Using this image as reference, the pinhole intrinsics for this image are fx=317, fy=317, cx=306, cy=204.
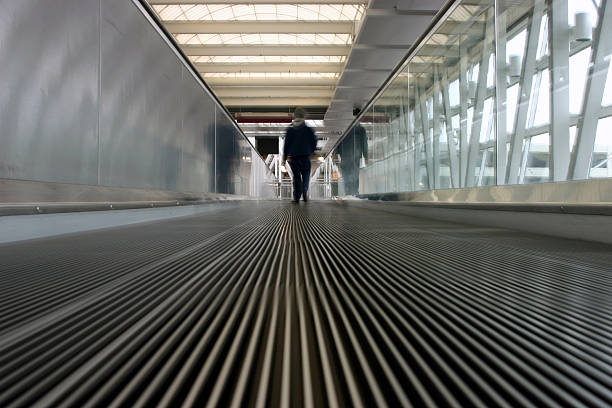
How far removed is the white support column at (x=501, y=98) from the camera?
331 centimetres

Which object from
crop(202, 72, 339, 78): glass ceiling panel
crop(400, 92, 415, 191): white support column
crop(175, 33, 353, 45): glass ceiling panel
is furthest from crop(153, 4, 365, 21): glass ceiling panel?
crop(400, 92, 415, 191): white support column

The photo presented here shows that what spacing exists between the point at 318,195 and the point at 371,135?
15571mm

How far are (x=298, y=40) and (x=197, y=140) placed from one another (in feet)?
27.0

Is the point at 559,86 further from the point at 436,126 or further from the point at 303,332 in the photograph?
the point at 303,332

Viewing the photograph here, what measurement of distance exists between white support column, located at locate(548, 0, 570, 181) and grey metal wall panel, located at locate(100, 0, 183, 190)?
4017mm

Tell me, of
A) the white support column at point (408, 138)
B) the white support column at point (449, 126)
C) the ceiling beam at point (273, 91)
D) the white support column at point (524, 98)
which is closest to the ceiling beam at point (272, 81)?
the ceiling beam at point (273, 91)

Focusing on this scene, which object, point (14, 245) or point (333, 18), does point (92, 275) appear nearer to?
point (14, 245)

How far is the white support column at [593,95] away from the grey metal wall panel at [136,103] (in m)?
4.09

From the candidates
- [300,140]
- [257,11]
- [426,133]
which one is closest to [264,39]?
[257,11]

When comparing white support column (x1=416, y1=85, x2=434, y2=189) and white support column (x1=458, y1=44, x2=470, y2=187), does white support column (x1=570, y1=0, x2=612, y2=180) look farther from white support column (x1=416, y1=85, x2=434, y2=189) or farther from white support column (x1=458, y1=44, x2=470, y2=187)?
white support column (x1=416, y1=85, x2=434, y2=189)

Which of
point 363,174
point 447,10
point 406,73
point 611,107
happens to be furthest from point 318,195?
point 611,107

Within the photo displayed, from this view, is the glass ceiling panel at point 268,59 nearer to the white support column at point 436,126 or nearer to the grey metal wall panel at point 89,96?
the white support column at point 436,126

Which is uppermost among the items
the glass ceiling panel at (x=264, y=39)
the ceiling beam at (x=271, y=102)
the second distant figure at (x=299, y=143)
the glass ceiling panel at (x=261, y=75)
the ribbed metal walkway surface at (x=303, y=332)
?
the glass ceiling panel at (x=264, y=39)

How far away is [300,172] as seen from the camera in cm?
862
